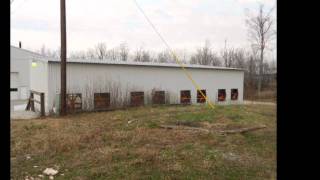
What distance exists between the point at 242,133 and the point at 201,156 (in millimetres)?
2784

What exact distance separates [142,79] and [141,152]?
38.5 feet

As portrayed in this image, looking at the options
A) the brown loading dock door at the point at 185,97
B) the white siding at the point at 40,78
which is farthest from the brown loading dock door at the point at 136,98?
the white siding at the point at 40,78

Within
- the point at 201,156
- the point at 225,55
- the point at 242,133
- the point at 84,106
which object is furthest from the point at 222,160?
the point at 225,55

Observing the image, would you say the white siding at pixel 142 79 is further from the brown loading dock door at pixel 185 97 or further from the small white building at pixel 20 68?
the small white building at pixel 20 68

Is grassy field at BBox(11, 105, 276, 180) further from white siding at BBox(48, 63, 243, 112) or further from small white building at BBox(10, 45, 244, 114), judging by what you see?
white siding at BBox(48, 63, 243, 112)

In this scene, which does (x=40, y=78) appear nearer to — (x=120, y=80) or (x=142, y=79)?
(x=120, y=80)

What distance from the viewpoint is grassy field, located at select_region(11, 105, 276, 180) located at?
4.51m

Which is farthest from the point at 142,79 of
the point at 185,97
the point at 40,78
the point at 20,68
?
the point at 20,68

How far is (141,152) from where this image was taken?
18.6 feet

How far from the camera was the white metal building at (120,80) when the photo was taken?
13.9 metres

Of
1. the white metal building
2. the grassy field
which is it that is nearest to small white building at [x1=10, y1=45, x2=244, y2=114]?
the white metal building
